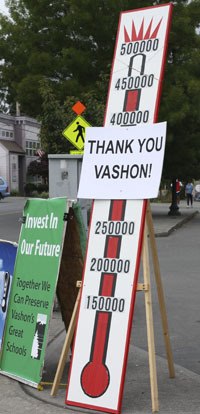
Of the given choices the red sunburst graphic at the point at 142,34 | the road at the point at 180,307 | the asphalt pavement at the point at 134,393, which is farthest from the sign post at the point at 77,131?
the red sunburst graphic at the point at 142,34

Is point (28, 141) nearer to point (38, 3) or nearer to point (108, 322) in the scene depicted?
point (38, 3)

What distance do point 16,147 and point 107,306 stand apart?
162 feet

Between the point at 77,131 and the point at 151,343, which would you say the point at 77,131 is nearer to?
the point at 77,131

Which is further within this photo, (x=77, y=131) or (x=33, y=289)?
(x=77, y=131)

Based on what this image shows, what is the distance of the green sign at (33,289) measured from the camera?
197 inches

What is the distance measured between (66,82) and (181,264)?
10733mm

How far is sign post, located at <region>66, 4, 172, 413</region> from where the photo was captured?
4.46m

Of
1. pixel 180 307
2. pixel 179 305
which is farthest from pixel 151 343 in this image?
pixel 179 305

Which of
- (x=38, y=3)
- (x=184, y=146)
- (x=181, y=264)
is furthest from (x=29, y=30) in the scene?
(x=181, y=264)

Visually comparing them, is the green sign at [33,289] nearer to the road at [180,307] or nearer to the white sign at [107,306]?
the white sign at [107,306]

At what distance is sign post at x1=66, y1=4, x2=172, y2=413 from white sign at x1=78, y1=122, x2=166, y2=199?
0.05 m

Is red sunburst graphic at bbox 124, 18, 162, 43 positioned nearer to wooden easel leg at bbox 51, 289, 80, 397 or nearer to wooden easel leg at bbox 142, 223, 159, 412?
wooden easel leg at bbox 142, 223, 159, 412

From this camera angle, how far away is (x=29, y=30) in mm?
22906

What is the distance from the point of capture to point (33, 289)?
5.17 meters
